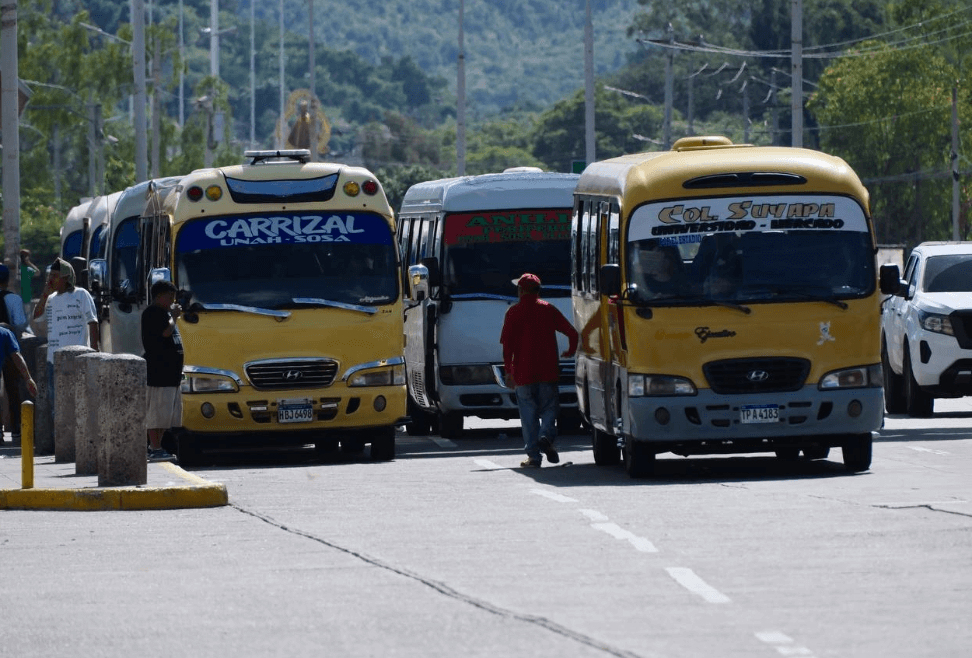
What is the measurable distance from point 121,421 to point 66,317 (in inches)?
266

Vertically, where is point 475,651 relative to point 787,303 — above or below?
below

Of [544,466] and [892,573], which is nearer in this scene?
[892,573]

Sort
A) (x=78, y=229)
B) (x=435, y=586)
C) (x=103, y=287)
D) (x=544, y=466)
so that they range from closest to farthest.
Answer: (x=435, y=586) < (x=544, y=466) < (x=103, y=287) < (x=78, y=229)

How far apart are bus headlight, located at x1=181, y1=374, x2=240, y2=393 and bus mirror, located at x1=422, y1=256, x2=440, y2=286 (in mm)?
3532

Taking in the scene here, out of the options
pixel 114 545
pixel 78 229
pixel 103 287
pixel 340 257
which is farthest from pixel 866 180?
pixel 114 545

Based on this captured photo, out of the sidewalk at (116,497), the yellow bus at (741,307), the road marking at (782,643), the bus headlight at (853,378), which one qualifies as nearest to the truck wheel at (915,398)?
the yellow bus at (741,307)

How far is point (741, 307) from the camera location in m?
18.2

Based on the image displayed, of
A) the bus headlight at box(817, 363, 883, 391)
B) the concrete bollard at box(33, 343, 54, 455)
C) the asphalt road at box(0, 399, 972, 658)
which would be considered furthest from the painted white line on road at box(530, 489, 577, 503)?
the concrete bollard at box(33, 343, 54, 455)

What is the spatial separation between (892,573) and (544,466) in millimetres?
8788

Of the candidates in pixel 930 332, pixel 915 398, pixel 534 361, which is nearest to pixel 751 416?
pixel 534 361

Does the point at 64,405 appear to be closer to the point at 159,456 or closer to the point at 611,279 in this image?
the point at 159,456

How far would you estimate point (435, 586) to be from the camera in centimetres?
1186

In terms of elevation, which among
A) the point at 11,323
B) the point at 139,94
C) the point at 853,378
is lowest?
the point at 853,378

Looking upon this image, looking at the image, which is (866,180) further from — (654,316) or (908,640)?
(908,640)
